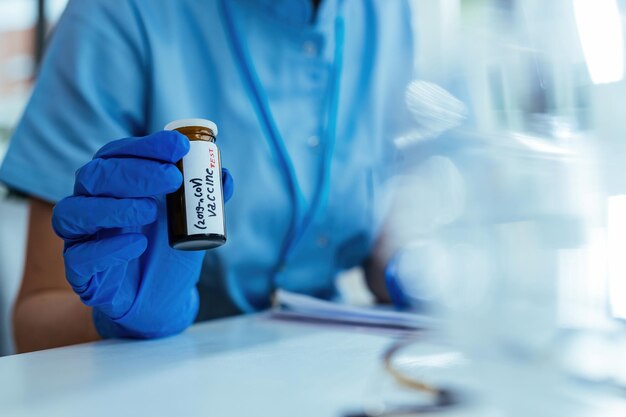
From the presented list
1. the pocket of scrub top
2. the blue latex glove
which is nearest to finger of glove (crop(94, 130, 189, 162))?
the blue latex glove

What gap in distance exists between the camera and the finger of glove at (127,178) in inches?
18.8

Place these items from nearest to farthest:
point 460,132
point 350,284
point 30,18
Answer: point 460,132, point 350,284, point 30,18

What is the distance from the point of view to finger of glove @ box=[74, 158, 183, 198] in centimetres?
48

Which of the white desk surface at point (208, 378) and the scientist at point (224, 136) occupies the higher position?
the scientist at point (224, 136)

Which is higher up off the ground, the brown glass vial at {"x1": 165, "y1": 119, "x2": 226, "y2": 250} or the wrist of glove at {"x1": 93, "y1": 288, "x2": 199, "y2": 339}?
the brown glass vial at {"x1": 165, "y1": 119, "x2": 226, "y2": 250}

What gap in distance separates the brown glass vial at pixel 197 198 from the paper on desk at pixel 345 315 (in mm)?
231

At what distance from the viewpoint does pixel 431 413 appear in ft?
1.06

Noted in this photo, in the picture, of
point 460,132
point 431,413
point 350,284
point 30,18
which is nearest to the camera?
point 431,413

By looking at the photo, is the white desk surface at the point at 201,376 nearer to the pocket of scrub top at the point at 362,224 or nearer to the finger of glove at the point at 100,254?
the finger of glove at the point at 100,254

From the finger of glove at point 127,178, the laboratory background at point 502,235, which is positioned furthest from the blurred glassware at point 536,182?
the finger of glove at point 127,178

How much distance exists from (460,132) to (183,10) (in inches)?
21.4

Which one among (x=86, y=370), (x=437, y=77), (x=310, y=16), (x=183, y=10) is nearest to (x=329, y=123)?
(x=310, y=16)

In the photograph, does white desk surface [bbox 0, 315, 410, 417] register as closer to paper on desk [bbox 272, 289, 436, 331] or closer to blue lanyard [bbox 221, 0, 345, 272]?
paper on desk [bbox 272, 289, 436, 331]

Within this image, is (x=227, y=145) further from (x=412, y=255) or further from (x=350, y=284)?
(x=350, y=284)
